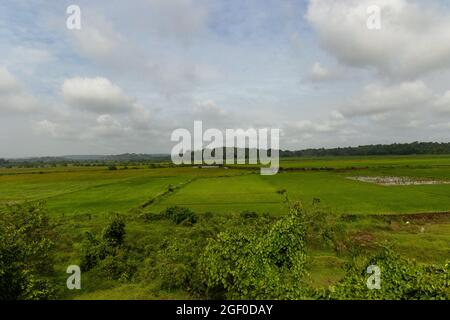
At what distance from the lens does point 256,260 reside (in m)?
10.0

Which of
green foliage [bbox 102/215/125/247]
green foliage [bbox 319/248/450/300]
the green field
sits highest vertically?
green foliage [bbox 319/248/450/300]

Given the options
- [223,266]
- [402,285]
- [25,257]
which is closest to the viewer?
[402,285]

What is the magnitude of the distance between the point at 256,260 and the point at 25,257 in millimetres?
8933

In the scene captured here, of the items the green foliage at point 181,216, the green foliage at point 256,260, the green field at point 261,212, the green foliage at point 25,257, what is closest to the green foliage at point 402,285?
the green foliage at point 256,260

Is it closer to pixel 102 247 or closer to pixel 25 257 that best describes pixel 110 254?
pixel 102 247

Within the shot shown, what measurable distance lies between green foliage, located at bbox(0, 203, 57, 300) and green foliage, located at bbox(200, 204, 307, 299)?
556 centimetres

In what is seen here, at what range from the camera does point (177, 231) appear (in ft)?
68.8

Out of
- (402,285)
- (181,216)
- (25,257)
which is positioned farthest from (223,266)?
(181,216)

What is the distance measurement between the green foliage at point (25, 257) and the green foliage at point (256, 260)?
5.56m

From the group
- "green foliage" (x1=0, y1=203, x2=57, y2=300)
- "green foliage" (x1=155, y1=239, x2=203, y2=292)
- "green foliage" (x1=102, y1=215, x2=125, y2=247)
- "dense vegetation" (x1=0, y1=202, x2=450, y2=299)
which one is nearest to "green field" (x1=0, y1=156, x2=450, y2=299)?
"green foliage" (x1=155, y1=239, x2=203, y2=292)

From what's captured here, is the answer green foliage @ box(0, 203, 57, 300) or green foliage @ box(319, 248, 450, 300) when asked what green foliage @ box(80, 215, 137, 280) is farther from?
green foliage @ box(319, 248, 450, 300)

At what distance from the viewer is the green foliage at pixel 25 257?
32.8 feet

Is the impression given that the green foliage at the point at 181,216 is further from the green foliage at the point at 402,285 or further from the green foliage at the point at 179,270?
the green foliage at the point at 402,285

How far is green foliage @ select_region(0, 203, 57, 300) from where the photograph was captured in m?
9.98
